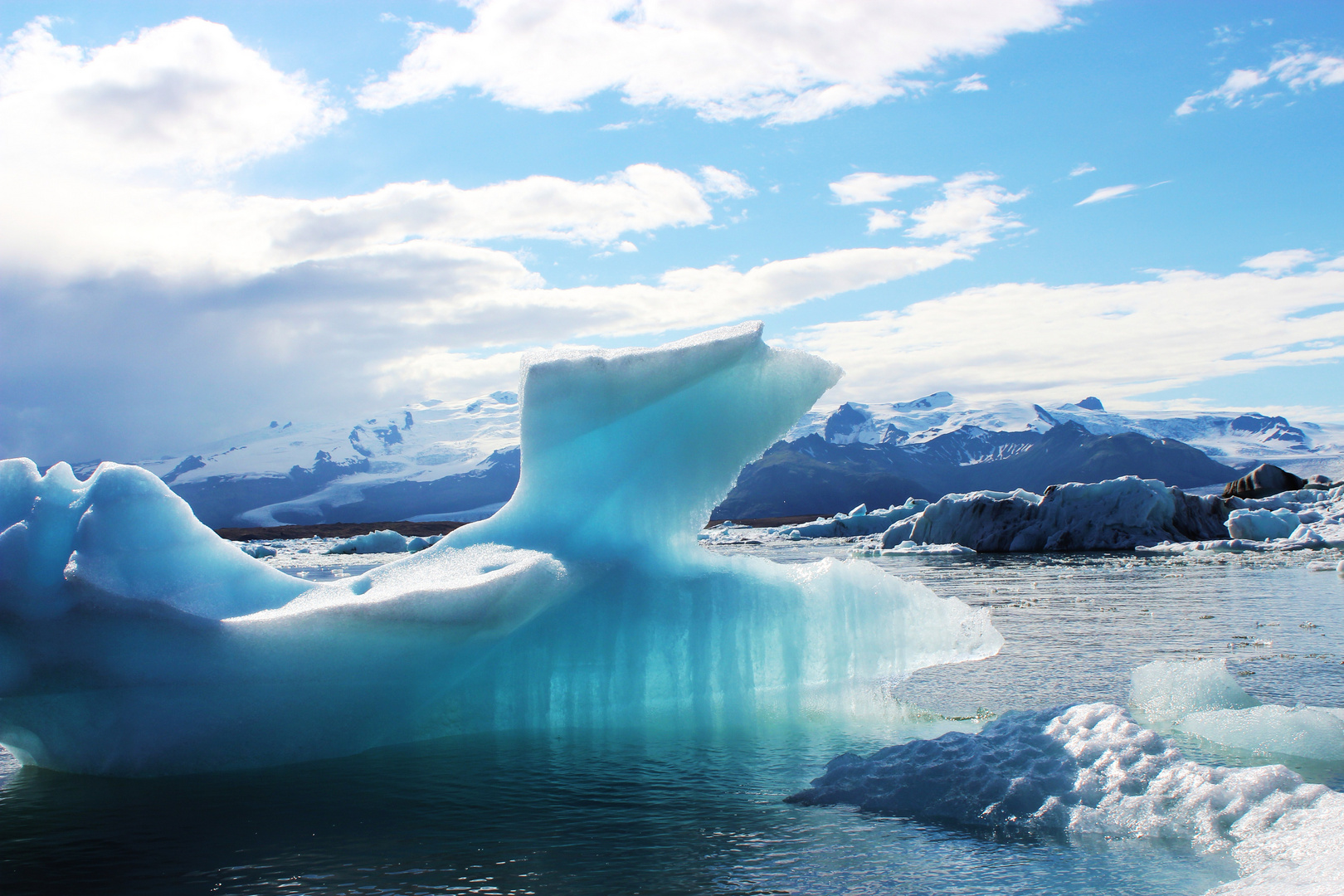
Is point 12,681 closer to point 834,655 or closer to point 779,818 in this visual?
point 779,818

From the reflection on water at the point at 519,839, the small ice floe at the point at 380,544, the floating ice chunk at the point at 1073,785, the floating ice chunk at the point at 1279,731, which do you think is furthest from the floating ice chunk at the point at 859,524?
the reflection on water at the point at 519,839

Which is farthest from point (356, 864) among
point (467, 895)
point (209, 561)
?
point (209, 561)

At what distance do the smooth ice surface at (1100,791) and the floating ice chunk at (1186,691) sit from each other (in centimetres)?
144

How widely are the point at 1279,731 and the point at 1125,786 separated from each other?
1.67 metres

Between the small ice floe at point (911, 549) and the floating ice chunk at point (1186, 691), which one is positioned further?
the small ice floe at point (911, 549)

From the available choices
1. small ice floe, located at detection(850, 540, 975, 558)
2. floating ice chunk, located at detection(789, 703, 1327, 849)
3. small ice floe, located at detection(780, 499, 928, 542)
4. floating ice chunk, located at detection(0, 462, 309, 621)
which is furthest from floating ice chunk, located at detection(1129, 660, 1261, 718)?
small ice floe, located at detection(780, 499, 928, 542)

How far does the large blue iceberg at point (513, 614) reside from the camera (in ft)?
18.9

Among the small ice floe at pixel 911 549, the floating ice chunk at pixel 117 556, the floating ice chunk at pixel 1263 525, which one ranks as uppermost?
the floating ice chunk at pixel 117 556

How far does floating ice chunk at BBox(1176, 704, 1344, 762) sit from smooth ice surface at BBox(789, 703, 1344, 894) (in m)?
0.90

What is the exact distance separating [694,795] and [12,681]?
13.9 ft

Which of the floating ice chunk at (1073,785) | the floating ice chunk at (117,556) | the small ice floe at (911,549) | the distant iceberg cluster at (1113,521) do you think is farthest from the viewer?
the small ice floe at (911,549)

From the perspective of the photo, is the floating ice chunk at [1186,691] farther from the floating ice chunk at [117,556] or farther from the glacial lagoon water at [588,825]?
the floating ice chunk at [117,556]

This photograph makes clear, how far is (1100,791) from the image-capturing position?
186 inches

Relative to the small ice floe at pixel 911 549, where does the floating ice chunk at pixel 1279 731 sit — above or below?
above
